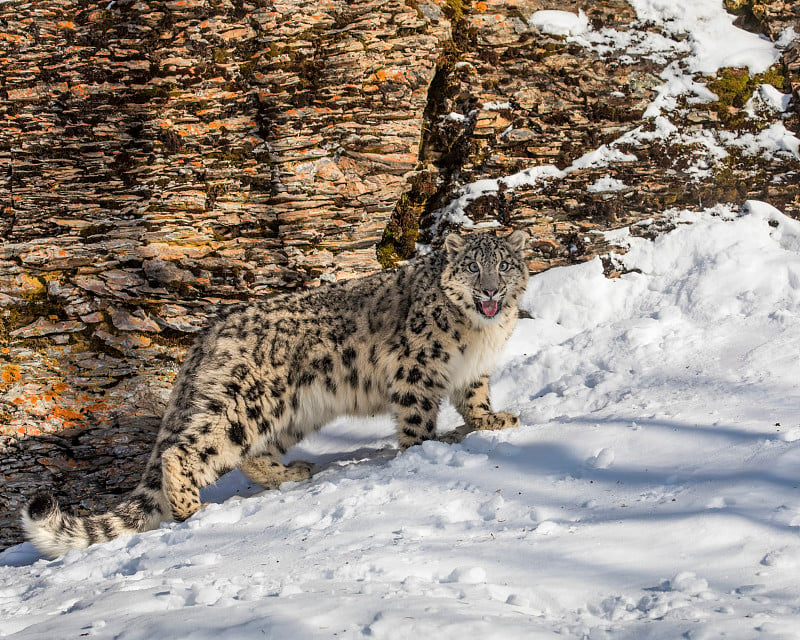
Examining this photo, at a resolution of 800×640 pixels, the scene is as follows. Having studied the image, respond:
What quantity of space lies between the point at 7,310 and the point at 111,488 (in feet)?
8.57

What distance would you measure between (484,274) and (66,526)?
13.2 feet

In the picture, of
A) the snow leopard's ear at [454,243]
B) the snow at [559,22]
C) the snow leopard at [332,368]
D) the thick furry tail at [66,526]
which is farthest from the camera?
the snow at [559,22]

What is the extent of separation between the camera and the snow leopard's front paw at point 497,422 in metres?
6.45

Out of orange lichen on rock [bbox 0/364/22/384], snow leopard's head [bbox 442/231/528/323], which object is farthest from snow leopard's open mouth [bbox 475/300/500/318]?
orange lichen on rock [bbox 0/364/22/384]

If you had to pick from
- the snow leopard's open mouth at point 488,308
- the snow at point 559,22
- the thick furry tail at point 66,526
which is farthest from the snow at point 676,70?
the thick furry tail at point 66,526

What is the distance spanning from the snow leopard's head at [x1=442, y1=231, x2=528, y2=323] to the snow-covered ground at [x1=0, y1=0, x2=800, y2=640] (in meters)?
1.11

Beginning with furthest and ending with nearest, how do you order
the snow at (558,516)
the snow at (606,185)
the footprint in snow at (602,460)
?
the snow at (606,185)
the footprint in snow at (602,460)
the snow at (558,516)

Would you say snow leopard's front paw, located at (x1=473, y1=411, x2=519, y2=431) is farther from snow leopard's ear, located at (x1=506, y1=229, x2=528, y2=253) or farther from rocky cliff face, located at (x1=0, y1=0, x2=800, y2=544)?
rocky cliff face, located at (x1=0, y1=0, x2=800, y2=544)

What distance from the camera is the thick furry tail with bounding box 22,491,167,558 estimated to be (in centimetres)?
534

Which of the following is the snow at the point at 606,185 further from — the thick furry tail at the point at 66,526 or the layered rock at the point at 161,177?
the thick furry tail at the point at 66,526

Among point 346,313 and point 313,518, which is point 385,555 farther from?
point 346,313

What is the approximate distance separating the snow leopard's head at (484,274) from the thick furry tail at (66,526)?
3.36 metres

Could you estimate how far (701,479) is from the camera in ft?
13.9

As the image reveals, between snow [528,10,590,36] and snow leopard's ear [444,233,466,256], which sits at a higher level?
snow [528,10,590,36]
